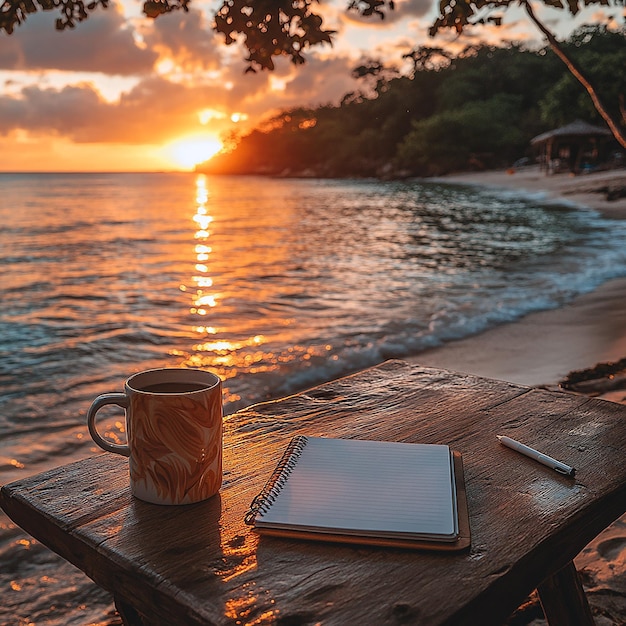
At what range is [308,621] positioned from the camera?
69 centimetres

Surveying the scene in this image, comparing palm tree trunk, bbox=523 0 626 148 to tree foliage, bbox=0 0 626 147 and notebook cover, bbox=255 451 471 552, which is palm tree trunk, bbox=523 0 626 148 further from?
notebook cover, bbox=255 451 471 552

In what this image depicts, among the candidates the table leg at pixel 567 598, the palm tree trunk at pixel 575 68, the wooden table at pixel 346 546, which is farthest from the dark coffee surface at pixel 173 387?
the palm tree trunk at pixel 575 68

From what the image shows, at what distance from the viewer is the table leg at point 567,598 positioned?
1.29m

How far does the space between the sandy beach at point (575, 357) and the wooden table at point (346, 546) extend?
0.48m

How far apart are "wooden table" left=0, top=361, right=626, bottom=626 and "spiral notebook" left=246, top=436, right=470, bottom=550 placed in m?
0.02

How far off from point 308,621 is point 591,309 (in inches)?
230

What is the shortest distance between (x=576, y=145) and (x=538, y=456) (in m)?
34.2

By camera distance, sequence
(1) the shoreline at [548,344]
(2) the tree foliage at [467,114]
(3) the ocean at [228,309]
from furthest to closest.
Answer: (2) the tree foliage at [467,114]
(1) the shoreline at [548,344]
(3) the ocean at [228,309]

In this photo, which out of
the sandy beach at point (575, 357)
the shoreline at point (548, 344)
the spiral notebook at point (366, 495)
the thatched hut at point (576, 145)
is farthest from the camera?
the thatched hut at point (576, 145)

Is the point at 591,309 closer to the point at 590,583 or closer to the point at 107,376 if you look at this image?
the point at 107,376

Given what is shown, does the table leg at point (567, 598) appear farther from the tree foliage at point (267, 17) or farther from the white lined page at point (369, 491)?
the tree foliage at point (267, 17)

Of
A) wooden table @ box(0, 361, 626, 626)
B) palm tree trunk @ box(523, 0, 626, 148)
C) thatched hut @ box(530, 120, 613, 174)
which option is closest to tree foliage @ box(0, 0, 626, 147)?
palm tree trunk @ box(523, 0, 626, 148)

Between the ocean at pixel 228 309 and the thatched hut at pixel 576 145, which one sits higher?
the thatched hut at pixel 576 145

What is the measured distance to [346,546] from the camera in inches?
32.4
